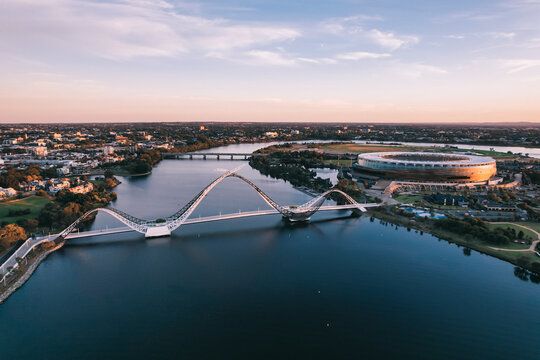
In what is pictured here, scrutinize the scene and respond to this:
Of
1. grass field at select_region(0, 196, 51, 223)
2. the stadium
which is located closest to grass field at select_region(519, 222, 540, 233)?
the stadium

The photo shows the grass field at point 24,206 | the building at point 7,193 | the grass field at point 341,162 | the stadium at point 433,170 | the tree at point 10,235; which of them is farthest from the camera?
the grass field at point 341,162

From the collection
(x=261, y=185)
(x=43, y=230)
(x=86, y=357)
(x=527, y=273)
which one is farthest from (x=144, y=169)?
(x=527, y=273)

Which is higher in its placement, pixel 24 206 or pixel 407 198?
pixel 24 206

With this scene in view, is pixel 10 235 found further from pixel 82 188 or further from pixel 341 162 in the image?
pixel 341 162

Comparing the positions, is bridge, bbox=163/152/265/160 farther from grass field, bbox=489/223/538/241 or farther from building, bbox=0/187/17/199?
grass field, bbox=489/223/538/241

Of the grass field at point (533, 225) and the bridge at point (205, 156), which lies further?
the bridge at point (205, 156)

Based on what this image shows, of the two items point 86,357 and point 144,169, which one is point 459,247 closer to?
point 86,357

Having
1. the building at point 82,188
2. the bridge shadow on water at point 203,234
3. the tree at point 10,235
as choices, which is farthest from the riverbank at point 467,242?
the building at point 82,188

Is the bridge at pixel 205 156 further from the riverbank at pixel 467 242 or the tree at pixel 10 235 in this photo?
the tree at pixel 10 235

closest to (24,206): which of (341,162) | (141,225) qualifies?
(141,225)

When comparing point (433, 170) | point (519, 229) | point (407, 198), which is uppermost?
point (433, 170)
